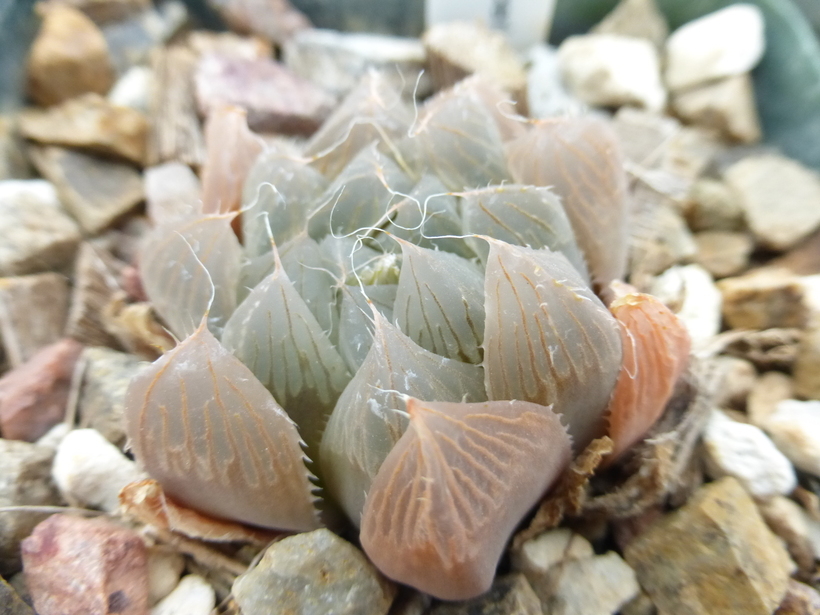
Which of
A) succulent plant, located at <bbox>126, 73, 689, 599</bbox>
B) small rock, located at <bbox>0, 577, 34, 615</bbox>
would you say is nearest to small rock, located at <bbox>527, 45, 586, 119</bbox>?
succulent plant, located at <bbox>126, 73, 689, 599</bbox>

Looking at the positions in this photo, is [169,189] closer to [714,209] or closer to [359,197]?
[359,197]

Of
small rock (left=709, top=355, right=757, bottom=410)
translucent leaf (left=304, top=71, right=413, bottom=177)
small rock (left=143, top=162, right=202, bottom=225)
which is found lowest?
small rock (left=709, top=355, right=757, bottom=410)

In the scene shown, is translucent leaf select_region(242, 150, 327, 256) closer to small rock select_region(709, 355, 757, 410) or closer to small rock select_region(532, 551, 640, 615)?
small rock select_region(532, 551, 640, 615)

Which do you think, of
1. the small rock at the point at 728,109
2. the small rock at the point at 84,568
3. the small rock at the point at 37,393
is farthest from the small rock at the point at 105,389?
the small rock at the point at 728,109

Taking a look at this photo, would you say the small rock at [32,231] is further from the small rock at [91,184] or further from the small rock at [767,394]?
the small rock at [767,394]

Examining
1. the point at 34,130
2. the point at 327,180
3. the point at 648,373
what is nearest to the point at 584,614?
the point at 648,373

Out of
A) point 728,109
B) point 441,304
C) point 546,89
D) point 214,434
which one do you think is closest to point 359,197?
point 441,304

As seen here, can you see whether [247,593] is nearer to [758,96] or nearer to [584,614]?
[584,614]
